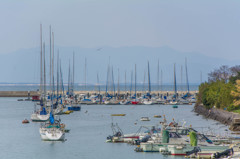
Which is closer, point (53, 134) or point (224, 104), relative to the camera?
point (53, 134)

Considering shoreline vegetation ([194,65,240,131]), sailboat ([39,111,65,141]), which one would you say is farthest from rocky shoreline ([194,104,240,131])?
sailboat ([39,111,65,141])

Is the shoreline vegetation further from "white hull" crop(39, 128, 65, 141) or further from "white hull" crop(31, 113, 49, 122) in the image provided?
"white hull" crop(31, 113, 49, 122)

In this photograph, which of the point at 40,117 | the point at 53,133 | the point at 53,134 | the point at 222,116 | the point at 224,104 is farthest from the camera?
the point at 224,104

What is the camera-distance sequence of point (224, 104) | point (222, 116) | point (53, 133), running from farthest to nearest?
point (224, 104), point (222, 116), point (53, 133)

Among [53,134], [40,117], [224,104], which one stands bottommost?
[53,134]

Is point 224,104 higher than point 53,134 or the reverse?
higher

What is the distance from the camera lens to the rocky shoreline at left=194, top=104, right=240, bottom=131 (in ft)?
217

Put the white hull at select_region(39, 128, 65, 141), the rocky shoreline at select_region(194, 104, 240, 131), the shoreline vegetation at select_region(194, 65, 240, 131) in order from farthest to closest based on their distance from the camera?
the shoreline vegetation at select_region(194, 65, 240, 131) < the rocky shoreline at select_region(194, 104, 240, 131) < the white hull at select_region(39, 128, 65, 141)

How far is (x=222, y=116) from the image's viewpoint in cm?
8069

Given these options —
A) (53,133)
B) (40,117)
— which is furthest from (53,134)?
(40,117)

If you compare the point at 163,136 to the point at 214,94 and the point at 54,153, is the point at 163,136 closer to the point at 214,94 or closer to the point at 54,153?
the point at 54,153

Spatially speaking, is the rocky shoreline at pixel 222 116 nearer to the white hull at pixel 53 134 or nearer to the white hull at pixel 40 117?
the white hull at pixel 53 134

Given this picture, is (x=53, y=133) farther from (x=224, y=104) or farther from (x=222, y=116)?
(x=224, y=104)

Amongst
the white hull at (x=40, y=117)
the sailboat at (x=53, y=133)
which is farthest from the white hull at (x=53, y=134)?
the white hull at (x=40, y=117)
